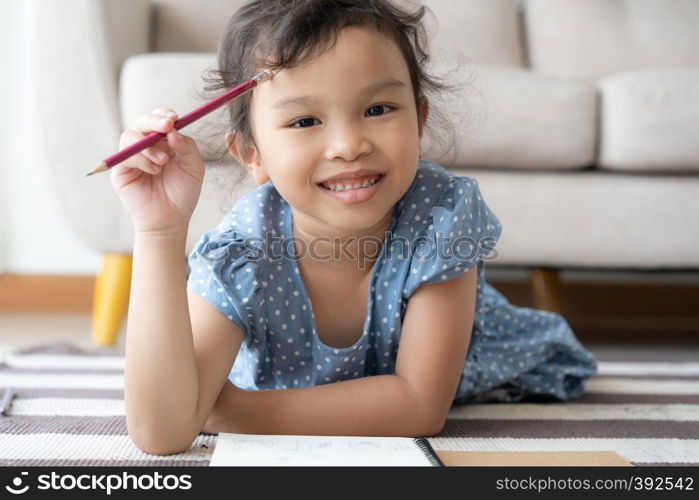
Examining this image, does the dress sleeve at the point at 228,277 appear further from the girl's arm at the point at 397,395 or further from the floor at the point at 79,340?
the floor at the point at 79,340

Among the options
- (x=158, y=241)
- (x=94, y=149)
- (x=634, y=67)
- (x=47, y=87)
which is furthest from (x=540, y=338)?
(x=634, y=67)

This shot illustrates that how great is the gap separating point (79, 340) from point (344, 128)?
1.06 meters

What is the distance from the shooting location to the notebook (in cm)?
58

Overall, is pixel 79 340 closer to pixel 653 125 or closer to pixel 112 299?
pixel 112 299

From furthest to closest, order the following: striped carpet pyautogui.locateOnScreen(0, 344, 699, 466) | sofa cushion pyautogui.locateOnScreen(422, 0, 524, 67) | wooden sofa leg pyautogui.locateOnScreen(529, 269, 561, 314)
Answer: sofa cushion pyautogui.locateOnScreen(422, 0, 524, 67) < wooden sofa leg pyautogui.locateOnScreen(529, 269, 561, 314) < striped carpet pyautogui.locateOnScreen(0, 344, 699, 466)

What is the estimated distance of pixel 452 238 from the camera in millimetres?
765

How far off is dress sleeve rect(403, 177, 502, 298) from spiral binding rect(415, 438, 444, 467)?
167mm

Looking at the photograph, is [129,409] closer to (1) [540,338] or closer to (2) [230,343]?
(2) [230,343]

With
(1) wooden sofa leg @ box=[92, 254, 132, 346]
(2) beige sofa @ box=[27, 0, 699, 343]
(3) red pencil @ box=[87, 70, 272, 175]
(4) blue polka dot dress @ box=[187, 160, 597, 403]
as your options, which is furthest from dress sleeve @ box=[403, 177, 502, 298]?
(1) wooden sofa leg @ box=[92, 254, 132, 346]

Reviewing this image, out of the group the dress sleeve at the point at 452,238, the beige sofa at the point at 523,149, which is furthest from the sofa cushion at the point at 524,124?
the dress sleeve at the point at 452,238

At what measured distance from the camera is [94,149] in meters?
1.28

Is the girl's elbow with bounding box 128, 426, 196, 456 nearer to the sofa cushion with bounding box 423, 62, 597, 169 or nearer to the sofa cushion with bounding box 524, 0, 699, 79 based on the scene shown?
the sofa cushion with bounding box 423, 62, 597, 169

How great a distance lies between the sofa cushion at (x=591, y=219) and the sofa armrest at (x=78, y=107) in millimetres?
580

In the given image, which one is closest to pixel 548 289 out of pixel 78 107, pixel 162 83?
pixel 162 83
